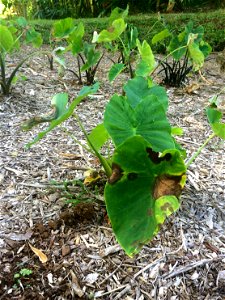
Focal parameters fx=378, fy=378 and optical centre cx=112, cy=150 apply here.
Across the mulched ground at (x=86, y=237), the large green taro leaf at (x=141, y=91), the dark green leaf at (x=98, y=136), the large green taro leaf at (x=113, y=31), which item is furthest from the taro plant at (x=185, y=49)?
the dark green leaf at (x=98, y=136)

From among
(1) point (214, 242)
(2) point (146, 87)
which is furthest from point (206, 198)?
(2) point (146, 87)

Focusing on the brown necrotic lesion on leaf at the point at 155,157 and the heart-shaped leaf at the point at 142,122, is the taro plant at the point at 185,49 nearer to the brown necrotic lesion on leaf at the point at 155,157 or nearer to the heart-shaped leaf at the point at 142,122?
the heart-shaped leaf at the point at 142,122

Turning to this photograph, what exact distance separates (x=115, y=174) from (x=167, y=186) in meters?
0.14

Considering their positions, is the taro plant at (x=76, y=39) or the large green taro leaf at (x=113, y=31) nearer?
the large green taro leaf at (x=113, y=31)

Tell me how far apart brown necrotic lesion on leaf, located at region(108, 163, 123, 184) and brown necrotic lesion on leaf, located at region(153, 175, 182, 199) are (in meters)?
0.10

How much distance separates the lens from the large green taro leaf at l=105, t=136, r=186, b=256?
932mm

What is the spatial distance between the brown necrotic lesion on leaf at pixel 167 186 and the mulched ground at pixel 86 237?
28 centimetres

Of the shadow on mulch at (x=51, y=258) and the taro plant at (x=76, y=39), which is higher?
the taro plant at (x=76, y=39)

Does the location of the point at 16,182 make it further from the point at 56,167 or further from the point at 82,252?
the point at 82,252

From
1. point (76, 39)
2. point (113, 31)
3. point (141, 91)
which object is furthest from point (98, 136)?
point (76, 39)

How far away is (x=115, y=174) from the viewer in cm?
98

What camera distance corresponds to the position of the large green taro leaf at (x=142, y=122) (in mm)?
1052

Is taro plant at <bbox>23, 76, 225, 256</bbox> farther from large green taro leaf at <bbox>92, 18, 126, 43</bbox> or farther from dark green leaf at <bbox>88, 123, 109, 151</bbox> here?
large green taro leaf at <bbox>92, 18, 126, 43</bbox>

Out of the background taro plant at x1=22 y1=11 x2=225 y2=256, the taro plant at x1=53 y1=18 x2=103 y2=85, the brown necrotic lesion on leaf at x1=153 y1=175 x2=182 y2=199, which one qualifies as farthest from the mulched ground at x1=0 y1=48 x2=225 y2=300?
the taro plant at x1=53 y1=18 x2=103 y2=85
